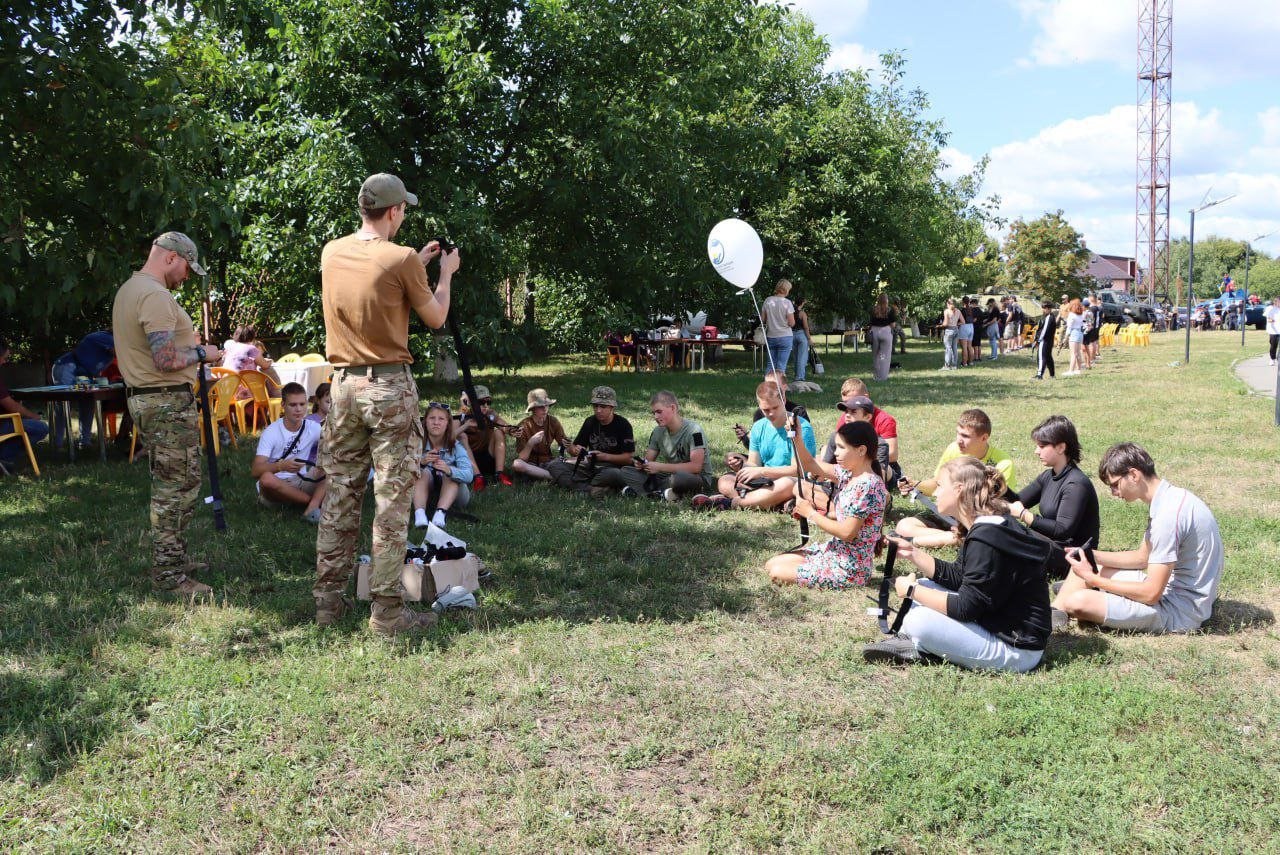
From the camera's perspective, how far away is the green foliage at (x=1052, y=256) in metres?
55.9

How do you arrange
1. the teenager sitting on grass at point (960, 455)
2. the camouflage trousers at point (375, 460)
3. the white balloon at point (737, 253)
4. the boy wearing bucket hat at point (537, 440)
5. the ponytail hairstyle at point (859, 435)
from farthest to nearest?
the boy wearing bucket hat at point (537, 440)
the white balloon at point (737, 253)
the teenager sitting on grass at point (960, 455)
the ponytail hairstyle at point (859, 435)
the camouflage trousers at point (375, 460)

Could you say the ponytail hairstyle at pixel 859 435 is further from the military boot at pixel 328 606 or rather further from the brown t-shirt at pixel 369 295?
the military boot at pixel 328 606

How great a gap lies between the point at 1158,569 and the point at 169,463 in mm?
5322

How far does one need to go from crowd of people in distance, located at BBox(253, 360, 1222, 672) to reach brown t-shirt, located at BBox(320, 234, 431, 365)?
5.38ft

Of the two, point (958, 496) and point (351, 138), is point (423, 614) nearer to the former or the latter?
point (958, 496)

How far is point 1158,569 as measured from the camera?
15.9 ft

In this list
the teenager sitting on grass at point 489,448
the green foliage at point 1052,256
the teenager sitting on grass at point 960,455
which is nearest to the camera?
the teenager sitting on grass at point 960,455

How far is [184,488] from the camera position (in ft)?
17.8

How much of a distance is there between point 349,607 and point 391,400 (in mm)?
1402

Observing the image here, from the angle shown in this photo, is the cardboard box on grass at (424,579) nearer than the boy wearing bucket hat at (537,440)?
Yes

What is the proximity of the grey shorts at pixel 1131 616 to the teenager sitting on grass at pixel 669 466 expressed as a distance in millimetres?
3762

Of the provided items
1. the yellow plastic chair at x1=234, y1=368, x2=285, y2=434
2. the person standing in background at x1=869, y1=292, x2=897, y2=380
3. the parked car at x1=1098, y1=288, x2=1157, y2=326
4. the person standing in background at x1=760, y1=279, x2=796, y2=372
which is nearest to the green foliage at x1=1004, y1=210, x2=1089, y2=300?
the parked car at x1=1098, y1=288, x2=1157, y2=326

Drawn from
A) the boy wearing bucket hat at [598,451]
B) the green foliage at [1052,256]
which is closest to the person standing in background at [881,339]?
the boy wearing bucket hat at [598,451]

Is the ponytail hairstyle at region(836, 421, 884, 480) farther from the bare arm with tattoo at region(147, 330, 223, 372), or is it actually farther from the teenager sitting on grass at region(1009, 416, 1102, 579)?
the bare arm with tattoo at region(147, 330, 223, 372)
